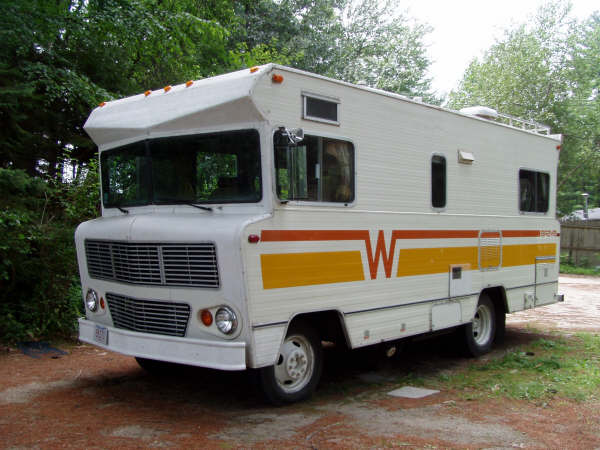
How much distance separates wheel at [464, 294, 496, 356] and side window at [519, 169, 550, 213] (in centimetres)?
162

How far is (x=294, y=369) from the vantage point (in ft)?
19.0

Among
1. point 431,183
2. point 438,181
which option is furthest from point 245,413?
point 438,181

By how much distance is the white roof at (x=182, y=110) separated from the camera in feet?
17.5

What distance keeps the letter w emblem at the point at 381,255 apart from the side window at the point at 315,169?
1.91ft

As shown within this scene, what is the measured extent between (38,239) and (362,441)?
5899 mm

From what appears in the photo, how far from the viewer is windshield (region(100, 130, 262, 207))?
5.39 m

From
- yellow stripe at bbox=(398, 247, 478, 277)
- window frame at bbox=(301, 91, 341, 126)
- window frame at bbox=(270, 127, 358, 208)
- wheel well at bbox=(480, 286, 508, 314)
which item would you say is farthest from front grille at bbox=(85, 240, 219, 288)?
wheel well at bbox=(480, 286, 508, 314)

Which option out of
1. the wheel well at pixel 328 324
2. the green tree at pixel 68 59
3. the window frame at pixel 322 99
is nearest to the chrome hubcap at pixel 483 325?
the wheel well at pixel 328 324

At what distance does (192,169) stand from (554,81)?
2475 cm

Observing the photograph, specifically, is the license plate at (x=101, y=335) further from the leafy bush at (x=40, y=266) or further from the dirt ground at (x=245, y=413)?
the leafy bush at (x=40, y=266)

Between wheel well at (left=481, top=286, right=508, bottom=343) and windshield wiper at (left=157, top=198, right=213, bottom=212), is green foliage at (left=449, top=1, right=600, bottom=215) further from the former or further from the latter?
windshield wiper at (left=157, top=198, right=213, bottom=212)

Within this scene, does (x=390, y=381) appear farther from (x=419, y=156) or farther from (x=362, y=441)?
(x=419, y=156)

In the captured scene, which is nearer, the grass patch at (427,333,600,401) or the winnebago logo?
the winnebago logo

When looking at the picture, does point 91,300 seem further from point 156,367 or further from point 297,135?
point 297,135
